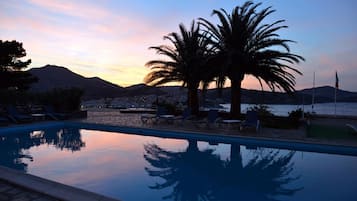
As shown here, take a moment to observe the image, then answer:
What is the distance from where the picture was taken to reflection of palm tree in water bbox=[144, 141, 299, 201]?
19.2ft

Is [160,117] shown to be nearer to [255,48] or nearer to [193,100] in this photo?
[193,100]

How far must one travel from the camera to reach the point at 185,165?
26.9 ft

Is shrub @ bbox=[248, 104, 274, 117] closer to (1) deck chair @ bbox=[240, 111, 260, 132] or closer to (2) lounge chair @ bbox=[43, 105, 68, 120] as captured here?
(1) deck chair @ bbox=[240, 111, 260, 132]

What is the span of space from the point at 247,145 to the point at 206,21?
23.9 feet

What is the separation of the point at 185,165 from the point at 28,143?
6575 mm

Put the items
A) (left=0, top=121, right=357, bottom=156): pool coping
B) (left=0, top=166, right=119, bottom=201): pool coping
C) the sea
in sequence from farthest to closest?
the sea, (left=0, top=121, right=357, bottom=156): pool coping, (left=0, top=166, right=119, bottom=201): pool coping

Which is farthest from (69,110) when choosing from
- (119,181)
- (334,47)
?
(334,47)

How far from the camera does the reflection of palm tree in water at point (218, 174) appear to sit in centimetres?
584

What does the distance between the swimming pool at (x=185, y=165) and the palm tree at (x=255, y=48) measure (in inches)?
189

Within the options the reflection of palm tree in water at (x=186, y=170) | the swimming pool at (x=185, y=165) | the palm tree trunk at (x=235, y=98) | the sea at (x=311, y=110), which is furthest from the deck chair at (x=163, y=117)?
the sea at (x=311, y=110)

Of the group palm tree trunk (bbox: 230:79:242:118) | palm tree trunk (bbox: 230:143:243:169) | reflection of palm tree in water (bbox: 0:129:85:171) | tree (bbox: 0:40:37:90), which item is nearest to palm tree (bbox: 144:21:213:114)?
palm tree trunk (bbox: 230:79:242:118)

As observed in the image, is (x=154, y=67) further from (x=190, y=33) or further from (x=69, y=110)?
(x=69, y=110)

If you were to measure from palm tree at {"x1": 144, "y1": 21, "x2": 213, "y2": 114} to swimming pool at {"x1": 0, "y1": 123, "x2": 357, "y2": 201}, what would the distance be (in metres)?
5.63

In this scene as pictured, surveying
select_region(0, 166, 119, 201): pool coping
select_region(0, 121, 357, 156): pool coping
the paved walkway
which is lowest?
the paved walkway
